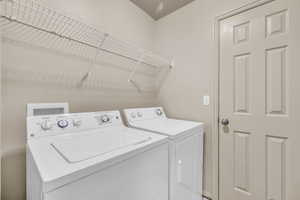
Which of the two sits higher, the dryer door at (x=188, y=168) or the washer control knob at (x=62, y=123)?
the washer control knob at (x=62, y=123)

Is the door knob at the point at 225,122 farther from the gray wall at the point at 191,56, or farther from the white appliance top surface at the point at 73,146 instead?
the white appliance top surface at the point at 73,146

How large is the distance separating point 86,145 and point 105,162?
272 millimetres

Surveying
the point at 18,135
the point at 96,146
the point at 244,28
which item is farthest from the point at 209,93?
the point at 18,135

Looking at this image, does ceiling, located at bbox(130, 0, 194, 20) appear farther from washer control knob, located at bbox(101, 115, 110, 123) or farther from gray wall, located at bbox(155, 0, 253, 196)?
washer control knob, located at bbox(101, 115, 110, 123)

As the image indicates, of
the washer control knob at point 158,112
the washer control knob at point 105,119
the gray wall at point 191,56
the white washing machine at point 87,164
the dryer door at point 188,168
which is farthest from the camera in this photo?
the washer control knob at point 158,112

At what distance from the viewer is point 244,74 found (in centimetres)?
155

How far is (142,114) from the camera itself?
1.90 m

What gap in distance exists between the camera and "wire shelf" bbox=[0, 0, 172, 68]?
0.99m

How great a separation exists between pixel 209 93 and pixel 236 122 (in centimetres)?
44

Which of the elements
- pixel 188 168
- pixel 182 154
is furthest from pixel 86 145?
pixel 188 168

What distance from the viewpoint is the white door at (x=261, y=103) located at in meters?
1.28

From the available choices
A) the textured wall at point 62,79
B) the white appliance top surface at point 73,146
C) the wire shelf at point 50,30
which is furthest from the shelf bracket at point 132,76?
the white appliance top surface at point 73,146

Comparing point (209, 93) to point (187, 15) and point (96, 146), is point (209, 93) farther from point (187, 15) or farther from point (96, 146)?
point (96, 146)

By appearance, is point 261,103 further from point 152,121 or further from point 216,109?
point 152,121
